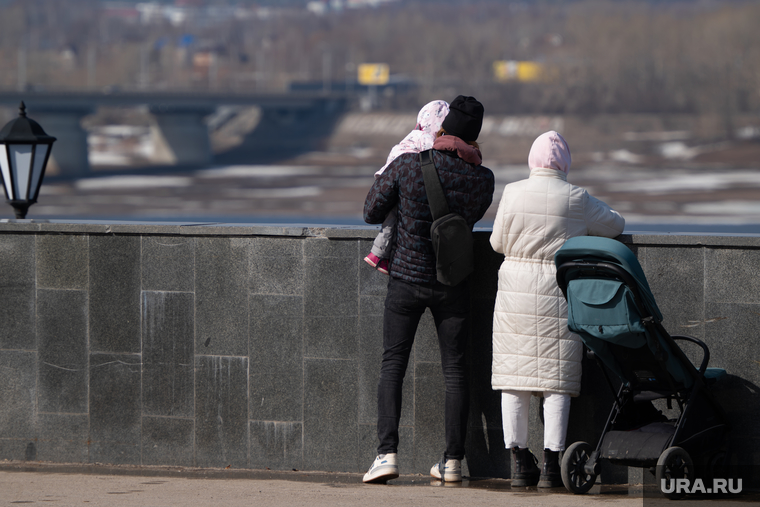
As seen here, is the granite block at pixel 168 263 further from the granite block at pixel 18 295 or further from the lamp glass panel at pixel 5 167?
the lamp glass panel at pixel 5 167

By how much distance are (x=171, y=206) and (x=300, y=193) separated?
27.4ft

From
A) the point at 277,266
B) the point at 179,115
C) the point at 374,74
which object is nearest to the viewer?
the point at 277,266

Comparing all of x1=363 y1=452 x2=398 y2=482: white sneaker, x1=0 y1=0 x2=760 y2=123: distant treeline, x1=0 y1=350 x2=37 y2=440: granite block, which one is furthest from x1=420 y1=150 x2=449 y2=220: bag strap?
x1=0 y1=0 x2=760 y2=123: distant treeline

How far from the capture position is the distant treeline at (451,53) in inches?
3484

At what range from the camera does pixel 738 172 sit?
60125 millimetres

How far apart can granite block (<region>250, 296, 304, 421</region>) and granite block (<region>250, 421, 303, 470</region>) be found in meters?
0.04

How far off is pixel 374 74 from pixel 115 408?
365 feet

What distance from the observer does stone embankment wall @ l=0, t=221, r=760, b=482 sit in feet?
14.5

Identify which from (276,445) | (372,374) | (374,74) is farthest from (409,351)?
(374,74)

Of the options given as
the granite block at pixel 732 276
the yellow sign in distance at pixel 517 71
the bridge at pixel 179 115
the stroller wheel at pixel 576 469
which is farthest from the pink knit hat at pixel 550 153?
the yellow sign in distance at pixel 517 71

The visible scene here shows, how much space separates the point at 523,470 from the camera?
4105 mm

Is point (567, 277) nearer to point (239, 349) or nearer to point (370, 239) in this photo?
point (370, 239)

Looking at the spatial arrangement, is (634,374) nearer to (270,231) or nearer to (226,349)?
(270,231)

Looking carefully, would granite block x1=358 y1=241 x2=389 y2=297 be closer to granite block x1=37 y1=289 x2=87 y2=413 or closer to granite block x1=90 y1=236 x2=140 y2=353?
granite block x1=90 y1=236 x2=140 y2=353
